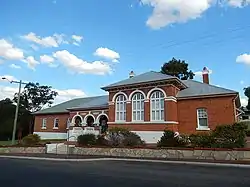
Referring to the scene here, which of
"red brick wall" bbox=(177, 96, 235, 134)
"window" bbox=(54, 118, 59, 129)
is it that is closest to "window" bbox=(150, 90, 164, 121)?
"red brick wall" bbox=(177, 96, 235, 134)

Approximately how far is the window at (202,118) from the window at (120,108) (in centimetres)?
823

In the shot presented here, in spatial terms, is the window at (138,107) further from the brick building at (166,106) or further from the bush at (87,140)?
the bush at (87,140)

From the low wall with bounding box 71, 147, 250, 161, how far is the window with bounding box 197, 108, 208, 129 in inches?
422

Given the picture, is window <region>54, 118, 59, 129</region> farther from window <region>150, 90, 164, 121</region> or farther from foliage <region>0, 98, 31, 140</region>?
window <region>150, 90, 164, 121</region>

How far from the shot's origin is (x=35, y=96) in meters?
64.8

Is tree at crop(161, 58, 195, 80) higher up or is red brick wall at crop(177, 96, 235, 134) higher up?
tree at crop(161, 58, 195, 80)

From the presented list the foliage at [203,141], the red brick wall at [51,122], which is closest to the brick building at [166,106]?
the red brick wall at [51,122]

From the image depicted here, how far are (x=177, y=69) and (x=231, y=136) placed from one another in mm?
38646

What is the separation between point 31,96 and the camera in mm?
64312

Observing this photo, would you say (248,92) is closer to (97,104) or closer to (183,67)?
(183,67)

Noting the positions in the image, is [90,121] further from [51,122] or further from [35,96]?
[35,96]

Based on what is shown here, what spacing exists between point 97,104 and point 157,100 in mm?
11332

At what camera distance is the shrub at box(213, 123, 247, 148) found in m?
14.4

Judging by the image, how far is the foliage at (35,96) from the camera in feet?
207
